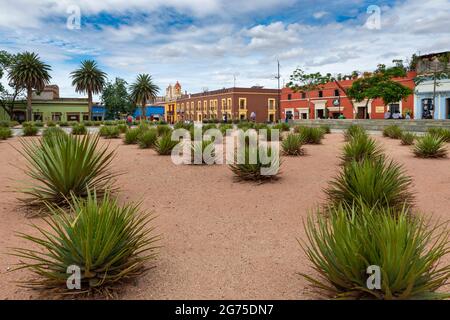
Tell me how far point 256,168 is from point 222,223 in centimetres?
301

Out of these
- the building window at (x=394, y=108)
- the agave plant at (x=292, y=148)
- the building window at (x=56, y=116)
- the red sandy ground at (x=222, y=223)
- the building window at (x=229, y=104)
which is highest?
the building window at (x=229, y=104)

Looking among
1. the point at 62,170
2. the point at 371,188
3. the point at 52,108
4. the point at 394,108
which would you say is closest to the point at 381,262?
the point at 371,188

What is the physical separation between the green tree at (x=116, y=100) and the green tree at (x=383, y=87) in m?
47.7

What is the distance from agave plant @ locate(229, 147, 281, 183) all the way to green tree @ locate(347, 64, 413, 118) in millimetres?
31644

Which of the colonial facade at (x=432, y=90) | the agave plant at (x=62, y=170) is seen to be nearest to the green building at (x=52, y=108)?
the colonial facade at (x=432, y=90)

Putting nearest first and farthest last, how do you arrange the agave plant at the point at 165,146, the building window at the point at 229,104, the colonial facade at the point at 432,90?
the agave plant at the point at 165,146 → the colonial facade at the point at 432,90 → the building window at the point at 229,104

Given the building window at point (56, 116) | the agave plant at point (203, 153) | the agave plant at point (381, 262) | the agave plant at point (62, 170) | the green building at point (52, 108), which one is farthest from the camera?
the building window at point (56, 116)

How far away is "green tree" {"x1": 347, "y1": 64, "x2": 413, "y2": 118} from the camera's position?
3691 centimetres

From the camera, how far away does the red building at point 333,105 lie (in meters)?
45.6

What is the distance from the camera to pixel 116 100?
74.8m

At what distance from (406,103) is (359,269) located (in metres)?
46.4

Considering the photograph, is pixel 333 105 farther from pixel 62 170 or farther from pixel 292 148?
pixel 62 170

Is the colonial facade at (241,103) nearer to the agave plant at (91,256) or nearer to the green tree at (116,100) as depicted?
the green tree at (116,100)
